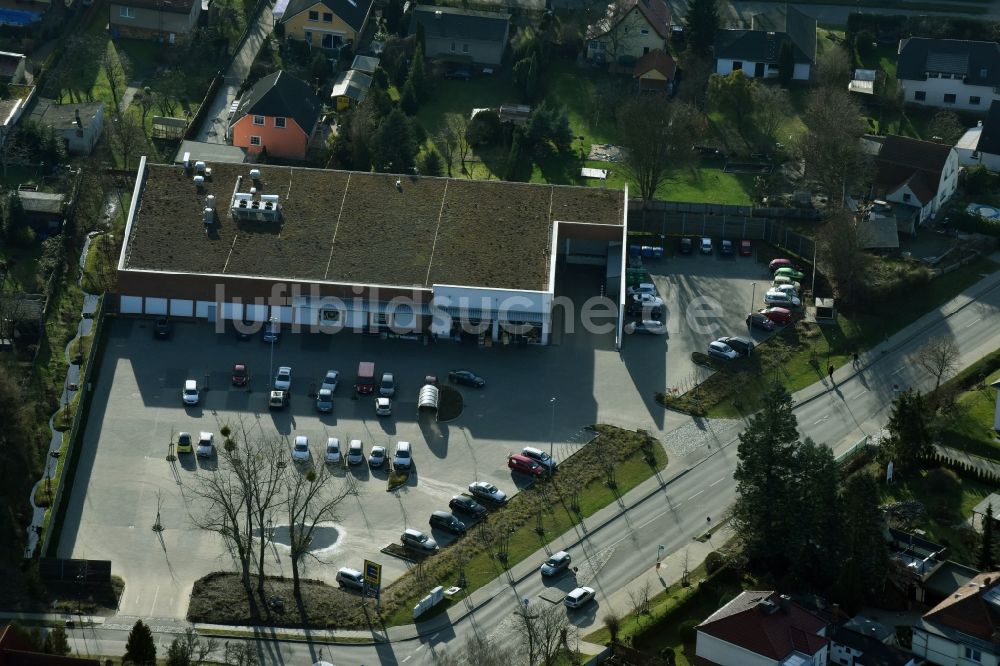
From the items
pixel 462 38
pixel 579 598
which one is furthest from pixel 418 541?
pixel 462 38

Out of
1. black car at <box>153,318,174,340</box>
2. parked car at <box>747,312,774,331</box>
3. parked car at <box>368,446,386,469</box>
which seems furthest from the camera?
parked car at <box>747,312,774,331</box>

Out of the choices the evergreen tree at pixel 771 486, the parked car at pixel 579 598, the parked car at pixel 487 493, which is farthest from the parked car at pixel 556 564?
the evergreen tree at pixel 771 486

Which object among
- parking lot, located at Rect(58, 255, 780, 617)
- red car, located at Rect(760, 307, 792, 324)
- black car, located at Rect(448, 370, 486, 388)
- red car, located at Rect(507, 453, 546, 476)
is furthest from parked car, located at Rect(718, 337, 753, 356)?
red car, located at Rect(507, 453, 546, 476)

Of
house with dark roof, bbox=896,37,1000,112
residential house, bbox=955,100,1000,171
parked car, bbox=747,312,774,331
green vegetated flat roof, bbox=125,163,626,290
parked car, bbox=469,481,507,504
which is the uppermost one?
house with dark roof, bbox=896,37,1000,112

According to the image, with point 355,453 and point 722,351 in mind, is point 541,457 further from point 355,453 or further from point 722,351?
point 722,351

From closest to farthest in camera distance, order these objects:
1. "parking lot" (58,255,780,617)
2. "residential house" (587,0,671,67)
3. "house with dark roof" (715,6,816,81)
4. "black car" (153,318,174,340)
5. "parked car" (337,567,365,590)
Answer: "parked car" (337,567,365,590), "parking lot" (58,255,780,617), "black car" (153,318,174,340), "house with dark roof" (715,6,816,81), "residential house" (587,0,671,67)

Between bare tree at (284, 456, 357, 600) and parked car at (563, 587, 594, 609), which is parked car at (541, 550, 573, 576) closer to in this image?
parked car at (563, 587, 594, 609)
